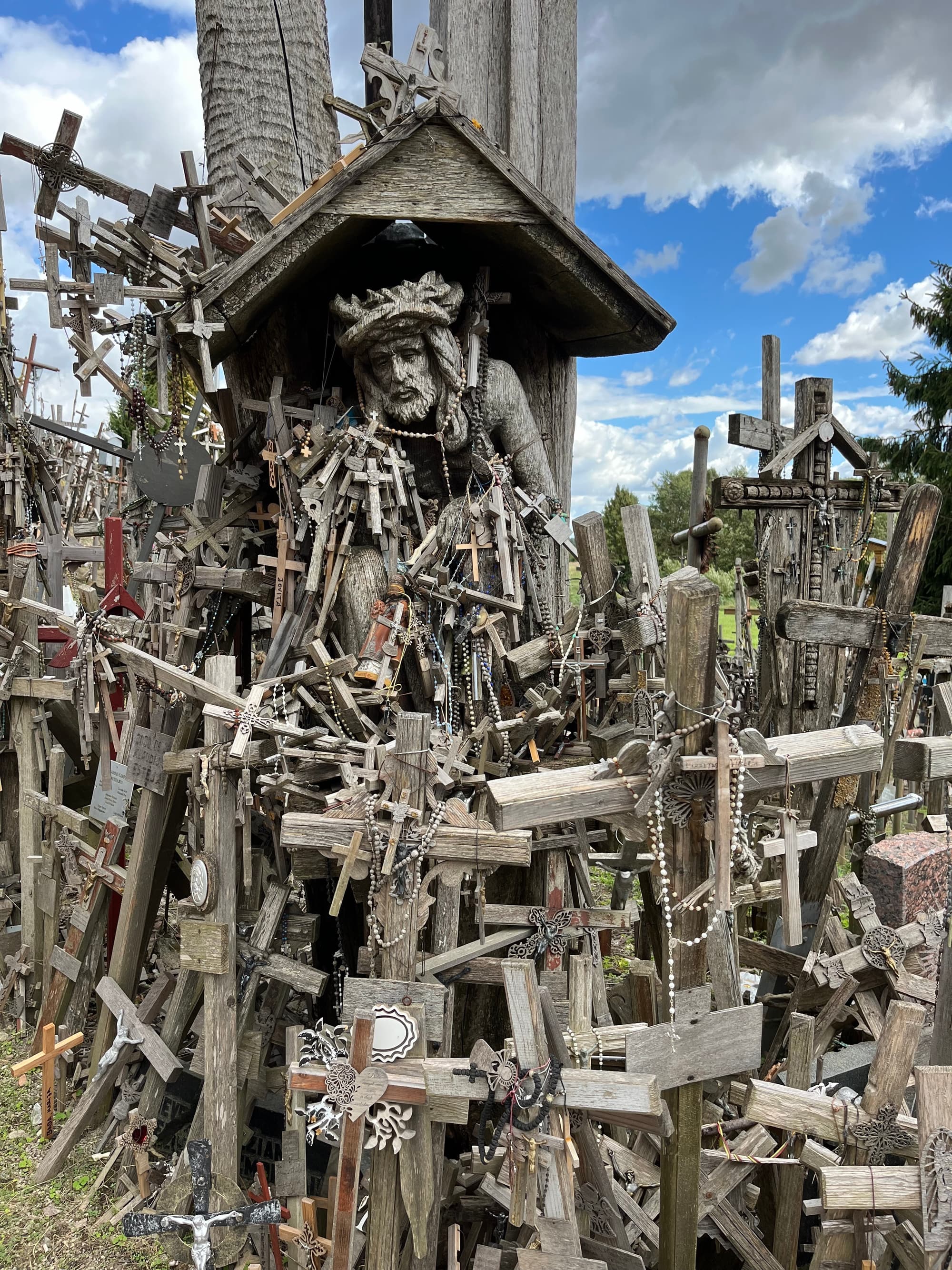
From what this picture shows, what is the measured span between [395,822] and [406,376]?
2486 millimetres

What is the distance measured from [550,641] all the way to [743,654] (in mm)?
6029

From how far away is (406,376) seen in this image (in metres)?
4.58

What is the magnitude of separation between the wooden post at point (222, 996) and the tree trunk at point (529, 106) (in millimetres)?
2671

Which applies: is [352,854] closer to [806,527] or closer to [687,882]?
[687,882]

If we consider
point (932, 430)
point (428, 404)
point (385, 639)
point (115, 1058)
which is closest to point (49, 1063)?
point (115, 1058)

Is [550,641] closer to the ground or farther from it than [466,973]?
farther from it

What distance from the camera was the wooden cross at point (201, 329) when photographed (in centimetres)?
416

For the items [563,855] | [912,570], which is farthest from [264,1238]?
[912,570]

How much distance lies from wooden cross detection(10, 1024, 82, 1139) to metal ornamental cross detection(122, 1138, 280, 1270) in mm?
1715

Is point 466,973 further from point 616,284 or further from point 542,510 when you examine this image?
point 616,284

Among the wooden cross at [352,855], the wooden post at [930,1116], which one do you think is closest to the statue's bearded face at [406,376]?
the wooden cross at [352,855]

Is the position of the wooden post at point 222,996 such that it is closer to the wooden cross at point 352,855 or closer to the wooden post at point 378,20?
the wooden cross at point 352,855

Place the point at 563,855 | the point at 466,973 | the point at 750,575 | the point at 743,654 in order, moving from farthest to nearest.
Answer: the point at 743,654
the point at 750,575
the point at 563,855
the point at 466,973

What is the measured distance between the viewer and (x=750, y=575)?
8.01 m
